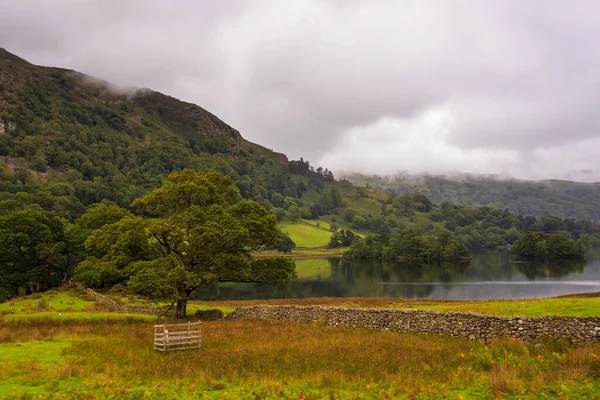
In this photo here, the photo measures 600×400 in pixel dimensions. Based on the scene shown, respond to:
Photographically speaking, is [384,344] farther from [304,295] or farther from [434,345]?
[304,295]

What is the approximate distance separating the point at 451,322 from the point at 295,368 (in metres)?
12.0

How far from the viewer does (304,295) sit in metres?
71.4

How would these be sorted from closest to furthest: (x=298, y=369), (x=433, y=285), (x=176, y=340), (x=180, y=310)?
(x=298, y=369) < (x=176, y=340) < (x=180, y=310) < (x=433, y=285)

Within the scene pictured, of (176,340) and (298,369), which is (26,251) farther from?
(298,369)

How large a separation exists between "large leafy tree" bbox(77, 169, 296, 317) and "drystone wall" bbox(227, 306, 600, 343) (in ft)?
18.5

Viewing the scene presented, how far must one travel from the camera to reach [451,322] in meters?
23.4

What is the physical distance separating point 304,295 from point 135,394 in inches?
2377

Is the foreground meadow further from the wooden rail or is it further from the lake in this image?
the lake

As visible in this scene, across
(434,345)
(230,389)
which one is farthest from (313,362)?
(434,345)

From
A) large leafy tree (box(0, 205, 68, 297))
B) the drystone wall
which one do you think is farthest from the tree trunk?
large leafy tree (box(0, 205, 68, 297))

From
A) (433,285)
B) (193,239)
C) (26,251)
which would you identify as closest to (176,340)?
Answer: (193,239)

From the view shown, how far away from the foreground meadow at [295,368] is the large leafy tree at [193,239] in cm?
1019

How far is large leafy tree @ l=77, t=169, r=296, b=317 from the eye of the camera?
33.5m

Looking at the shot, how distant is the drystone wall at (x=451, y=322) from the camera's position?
1945cm
